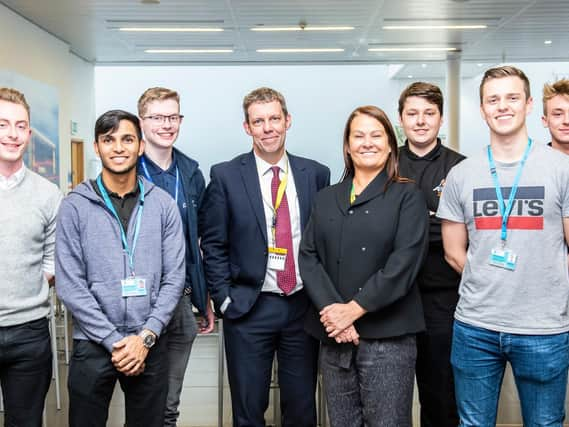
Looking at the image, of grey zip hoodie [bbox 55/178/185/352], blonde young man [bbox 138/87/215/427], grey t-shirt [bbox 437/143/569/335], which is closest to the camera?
grey t-shirt [bbox 437/143/569/335]

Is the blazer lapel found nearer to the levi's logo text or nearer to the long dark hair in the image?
the long dark hair

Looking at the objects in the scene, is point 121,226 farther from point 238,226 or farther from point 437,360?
point 437,360

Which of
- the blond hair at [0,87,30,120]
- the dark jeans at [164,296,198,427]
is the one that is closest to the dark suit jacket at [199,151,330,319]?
the dark jeans at [164,296,198,427]

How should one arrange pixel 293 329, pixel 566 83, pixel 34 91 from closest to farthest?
pixel 293 329
pixel 566 83
pixel 34 91

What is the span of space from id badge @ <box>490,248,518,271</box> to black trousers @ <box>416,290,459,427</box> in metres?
0.49

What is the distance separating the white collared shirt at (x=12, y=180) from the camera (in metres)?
2.31

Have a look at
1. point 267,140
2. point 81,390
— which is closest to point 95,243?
point 81,390

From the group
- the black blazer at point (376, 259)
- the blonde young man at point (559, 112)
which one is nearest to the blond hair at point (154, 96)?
the black blazer at point (376, 259)

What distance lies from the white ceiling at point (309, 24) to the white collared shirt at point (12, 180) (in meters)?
5.92

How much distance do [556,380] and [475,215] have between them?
63 cm

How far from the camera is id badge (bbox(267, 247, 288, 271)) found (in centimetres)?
263

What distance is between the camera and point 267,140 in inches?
105

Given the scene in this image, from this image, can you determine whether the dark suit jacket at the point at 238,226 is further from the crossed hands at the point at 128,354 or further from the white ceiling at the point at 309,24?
the white ceiling at the point at 309,24

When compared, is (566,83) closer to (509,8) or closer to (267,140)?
(267,140)
